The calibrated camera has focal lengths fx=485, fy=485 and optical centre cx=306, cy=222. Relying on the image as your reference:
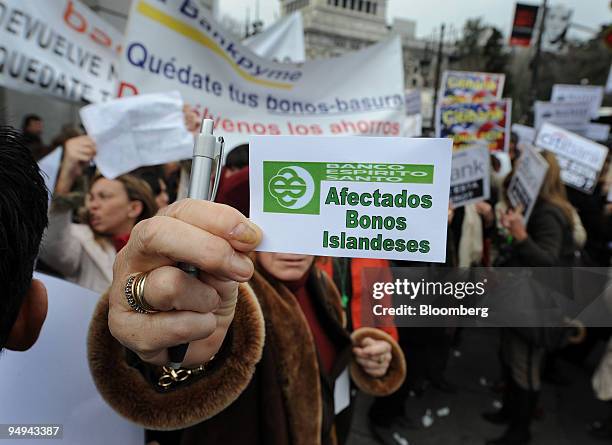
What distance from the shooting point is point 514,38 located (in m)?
12.2

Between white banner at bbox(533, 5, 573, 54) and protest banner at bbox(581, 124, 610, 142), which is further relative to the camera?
white banner at bbox(533, 5, 573, 54)

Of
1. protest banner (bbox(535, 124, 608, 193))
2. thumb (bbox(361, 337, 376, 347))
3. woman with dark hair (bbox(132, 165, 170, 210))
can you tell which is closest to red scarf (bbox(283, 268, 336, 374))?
thumb (bbox(361, 337, 376, 347))

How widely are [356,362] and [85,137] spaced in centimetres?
196

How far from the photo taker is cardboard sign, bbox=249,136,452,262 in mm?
756

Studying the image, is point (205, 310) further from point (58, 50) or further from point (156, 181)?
point (58, 50)

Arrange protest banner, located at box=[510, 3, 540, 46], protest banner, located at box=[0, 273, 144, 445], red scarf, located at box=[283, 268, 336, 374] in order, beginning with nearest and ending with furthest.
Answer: protest banner, located at box=[0, 273, 144, 445] < red scarf, located at box=[283, 268, 336, 374] < protest banner, located at box=[510, 3, 540, 46]

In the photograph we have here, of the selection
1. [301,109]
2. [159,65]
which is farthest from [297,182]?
[301,109]

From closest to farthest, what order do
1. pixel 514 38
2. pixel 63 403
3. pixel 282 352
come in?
pixel 63 403
pixel 282 352
pixel 514 38

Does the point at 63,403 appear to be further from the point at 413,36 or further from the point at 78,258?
the point at 413,36

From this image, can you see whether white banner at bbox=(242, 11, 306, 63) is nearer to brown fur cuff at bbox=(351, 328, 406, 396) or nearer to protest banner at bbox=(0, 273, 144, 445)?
brown fur cuff at bbox=(351, 328, 406, 396)

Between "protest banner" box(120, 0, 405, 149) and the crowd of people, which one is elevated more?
"protest banner" box(120, 0, 405, 149)

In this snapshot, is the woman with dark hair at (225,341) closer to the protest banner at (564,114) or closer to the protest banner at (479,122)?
the protest banner at (479,122)

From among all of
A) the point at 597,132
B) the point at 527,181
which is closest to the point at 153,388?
the point at 527,181

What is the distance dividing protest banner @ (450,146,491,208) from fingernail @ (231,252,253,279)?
7.38ft
